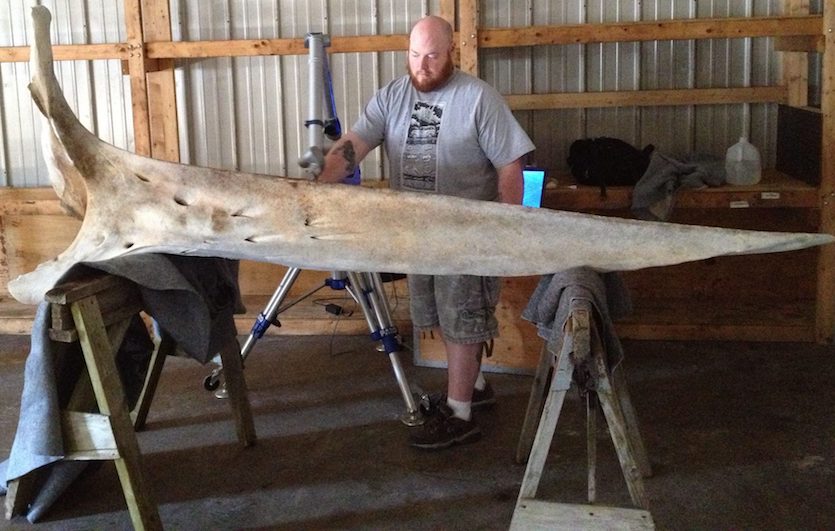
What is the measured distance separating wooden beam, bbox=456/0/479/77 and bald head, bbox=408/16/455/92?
3.57 feet

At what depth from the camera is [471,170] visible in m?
3.41

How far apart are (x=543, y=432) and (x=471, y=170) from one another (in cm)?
119

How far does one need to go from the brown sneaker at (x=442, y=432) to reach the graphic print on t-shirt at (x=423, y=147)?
79cm

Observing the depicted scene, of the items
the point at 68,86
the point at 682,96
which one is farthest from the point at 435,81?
the point at 68,86

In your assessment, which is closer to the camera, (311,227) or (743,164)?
(311,227)

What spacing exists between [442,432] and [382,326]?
51 centimetres

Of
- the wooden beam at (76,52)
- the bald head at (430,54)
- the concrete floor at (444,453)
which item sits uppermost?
the wooden beam at (76,52)

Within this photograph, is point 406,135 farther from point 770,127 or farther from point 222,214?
point 770,127

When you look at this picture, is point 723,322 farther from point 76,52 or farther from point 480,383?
point 76,52

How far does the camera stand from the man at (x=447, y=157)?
335 cm

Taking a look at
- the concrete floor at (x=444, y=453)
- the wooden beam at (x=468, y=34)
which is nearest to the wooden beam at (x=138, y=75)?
the concrete floor at (x=444, y=453)

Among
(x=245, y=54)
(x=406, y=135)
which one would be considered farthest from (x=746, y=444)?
(x=245, y=54)

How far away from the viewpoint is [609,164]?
4.65 m

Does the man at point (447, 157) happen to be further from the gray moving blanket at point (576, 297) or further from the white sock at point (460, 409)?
the gray moving blanket at point (576, 297)
